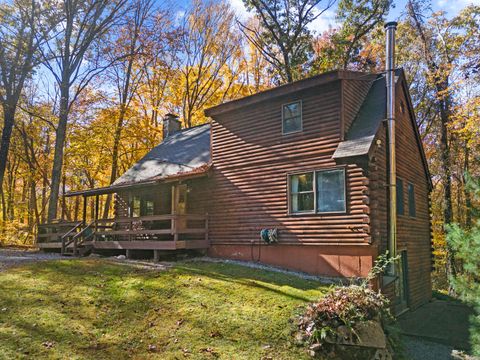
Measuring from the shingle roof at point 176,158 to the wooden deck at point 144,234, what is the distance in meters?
1.95

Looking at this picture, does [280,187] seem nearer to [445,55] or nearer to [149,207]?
[149,207]

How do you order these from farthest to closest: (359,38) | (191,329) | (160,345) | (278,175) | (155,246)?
(359,38)
(155,246)
(278,175)
(191,329)
(160,345)

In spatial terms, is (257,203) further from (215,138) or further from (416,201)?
(416,201)

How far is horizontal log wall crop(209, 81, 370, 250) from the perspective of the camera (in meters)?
10.9

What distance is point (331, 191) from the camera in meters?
11.3

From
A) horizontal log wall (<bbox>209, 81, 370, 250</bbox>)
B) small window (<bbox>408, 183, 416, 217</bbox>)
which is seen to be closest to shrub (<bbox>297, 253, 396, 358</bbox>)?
horizontal log wall (<bbox>209, 81, 370, 250</bbox>)

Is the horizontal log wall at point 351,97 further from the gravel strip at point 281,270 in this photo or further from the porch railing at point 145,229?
the porch railing at point 145,229

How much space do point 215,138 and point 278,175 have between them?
138 inches

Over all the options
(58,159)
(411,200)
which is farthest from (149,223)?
(411,200)

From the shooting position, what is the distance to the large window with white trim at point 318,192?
1112 centimetres

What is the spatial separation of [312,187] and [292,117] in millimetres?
A: 2533

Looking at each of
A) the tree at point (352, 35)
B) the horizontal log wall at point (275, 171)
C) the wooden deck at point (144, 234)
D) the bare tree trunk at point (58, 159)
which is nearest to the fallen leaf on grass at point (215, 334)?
the horizontal log wall at point (275, 171)

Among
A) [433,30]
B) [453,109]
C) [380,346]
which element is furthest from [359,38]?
[380,346]

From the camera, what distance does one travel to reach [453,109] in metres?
19.9
